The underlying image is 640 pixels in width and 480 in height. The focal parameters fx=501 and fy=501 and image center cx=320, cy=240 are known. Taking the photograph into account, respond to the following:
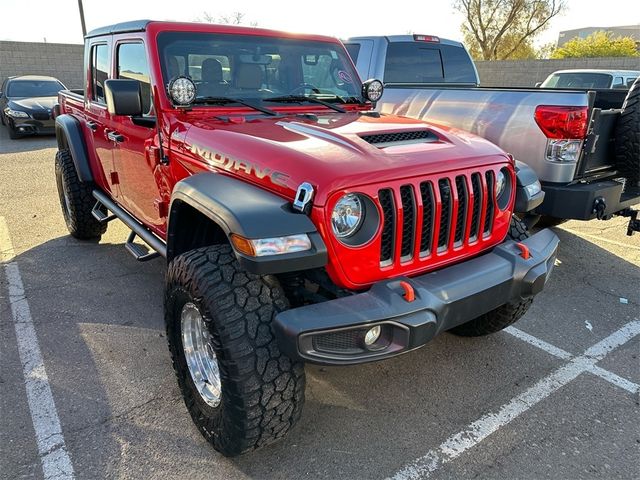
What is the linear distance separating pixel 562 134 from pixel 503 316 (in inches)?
61.9

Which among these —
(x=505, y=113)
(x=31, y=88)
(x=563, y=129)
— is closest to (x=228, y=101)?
(x=505, y=113)

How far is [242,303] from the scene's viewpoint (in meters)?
2.12

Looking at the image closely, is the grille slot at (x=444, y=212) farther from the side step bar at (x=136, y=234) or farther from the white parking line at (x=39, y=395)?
the white parking line at (x=39, y=395)

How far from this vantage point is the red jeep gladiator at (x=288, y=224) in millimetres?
2039

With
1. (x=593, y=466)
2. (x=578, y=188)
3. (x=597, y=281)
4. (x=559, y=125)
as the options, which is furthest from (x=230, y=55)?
(x=597, y=281)

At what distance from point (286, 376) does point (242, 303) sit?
370 mm

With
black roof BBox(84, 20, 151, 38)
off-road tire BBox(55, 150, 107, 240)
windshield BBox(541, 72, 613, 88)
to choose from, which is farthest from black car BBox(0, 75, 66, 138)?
windshield BBox(541, 72, 613, 88)

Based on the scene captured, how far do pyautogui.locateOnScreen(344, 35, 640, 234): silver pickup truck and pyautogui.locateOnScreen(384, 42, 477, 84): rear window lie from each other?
3.04ft

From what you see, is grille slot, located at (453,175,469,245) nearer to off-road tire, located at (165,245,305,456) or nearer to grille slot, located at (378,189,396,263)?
grille slot, located at (378,189,396,263)

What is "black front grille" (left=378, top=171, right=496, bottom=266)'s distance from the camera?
2225 mm

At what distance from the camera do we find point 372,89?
3711 mm

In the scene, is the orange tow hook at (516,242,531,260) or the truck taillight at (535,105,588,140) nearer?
the orange tow hook at (516,242,531,260)

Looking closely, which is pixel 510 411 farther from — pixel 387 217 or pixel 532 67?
pixel 532 67

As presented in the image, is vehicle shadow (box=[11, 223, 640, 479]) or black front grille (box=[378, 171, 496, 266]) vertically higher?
black front grille (box=[378, 171, 496, 266])
